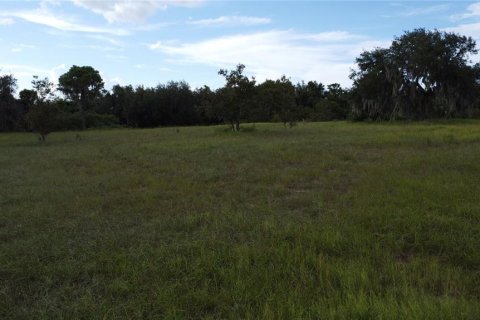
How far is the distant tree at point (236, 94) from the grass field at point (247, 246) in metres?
17.3

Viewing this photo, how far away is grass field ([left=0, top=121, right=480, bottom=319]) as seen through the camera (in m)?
3.56

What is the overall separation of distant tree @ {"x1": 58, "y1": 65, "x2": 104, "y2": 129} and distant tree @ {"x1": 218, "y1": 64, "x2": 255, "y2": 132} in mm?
34425

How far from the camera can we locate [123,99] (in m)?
61.5

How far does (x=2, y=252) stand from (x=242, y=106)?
76.7ft

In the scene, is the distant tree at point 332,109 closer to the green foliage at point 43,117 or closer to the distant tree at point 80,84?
the distant tree at point 80,84

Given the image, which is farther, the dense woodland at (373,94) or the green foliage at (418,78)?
the green foliage at (418,78)

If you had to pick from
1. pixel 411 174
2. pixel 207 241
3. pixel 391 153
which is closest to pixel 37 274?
pixel 207 241

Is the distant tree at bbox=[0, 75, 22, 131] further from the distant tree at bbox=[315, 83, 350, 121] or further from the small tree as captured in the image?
the distant tree at bbox=[315, 83, 350, 121]

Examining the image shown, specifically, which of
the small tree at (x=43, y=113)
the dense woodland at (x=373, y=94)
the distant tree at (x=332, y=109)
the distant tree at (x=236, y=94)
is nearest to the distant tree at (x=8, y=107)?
the dense woodland at (x=373, y=94)

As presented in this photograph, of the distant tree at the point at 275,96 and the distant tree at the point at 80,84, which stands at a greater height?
the distant tree at the point at 80,84

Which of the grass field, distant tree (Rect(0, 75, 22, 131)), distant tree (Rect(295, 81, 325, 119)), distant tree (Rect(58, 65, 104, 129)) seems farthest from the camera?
distant tree (Rect(295, 81, 325, 119))

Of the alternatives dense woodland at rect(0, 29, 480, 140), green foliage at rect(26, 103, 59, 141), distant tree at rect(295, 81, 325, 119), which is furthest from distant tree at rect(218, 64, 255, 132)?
distant tree at rect(295, 81, 325, 119)

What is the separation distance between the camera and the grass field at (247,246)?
3.56 metres

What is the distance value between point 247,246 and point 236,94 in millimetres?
22787
